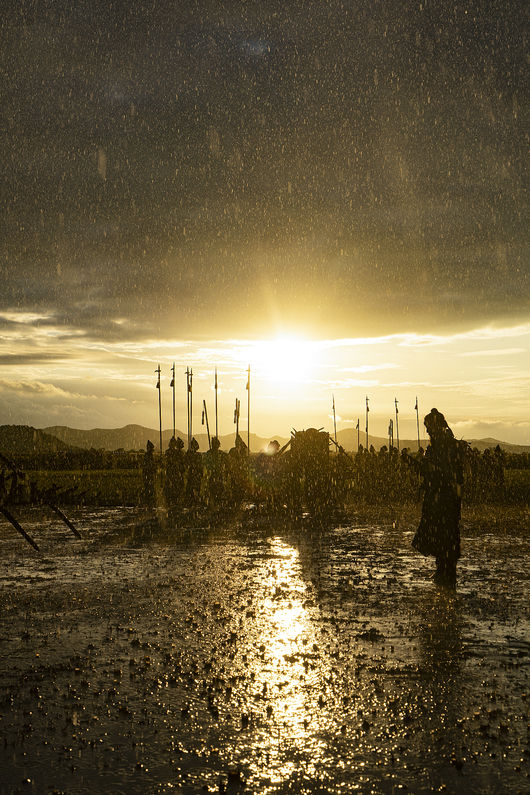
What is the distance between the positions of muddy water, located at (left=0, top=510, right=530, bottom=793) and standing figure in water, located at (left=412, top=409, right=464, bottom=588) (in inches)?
20.5

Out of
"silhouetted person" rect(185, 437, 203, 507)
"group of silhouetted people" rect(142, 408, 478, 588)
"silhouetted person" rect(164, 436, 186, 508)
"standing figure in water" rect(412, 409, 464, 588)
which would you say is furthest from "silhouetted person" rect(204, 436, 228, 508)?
"standing figure in water" rect(412, 409, 464, 588)

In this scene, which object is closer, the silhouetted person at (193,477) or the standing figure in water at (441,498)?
the standing figure in water at (441,498)

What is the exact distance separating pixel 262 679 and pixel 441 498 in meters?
6.98

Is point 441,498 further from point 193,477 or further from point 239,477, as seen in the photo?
point 193,477

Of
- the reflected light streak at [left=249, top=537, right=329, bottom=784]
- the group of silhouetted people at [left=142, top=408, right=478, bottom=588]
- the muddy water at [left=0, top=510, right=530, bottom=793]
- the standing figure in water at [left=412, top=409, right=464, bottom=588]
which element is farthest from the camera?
the group of silhouetted people at [left=142, top=408, right=478, bottom=588]

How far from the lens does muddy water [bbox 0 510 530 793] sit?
18.6ft

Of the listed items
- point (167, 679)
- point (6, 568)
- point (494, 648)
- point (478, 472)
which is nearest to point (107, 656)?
point (167, 679)

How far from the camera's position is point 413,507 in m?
30.7

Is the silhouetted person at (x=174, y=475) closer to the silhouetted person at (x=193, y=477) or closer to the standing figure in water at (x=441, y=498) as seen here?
the silhouetted person at (x=193, y=477)

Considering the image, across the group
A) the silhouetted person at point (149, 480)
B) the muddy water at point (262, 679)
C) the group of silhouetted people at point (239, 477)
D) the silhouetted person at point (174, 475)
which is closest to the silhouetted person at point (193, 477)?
the group of silhouetted people at point (239, 477)

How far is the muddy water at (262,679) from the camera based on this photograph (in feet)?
18.6

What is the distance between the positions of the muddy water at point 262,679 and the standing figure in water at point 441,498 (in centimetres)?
52

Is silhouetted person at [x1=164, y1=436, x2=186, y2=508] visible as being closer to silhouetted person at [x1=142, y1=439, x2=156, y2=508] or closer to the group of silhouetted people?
the group of silhouetted people

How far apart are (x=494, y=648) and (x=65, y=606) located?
6194mm
